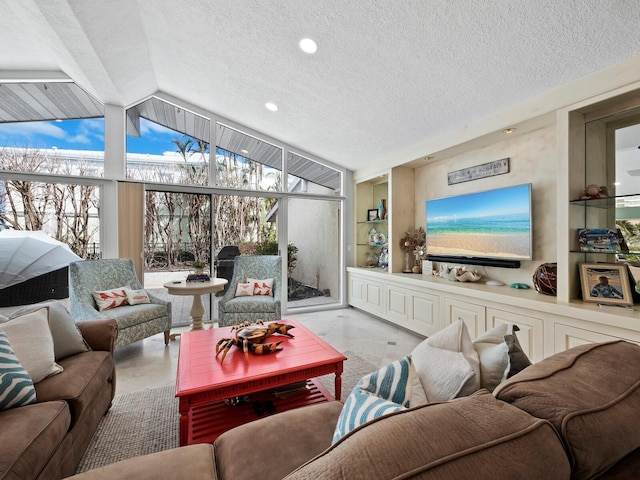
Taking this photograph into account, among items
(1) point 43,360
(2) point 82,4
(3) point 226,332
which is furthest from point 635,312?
(2) point 82,4

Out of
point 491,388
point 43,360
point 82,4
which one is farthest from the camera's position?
point 82,4

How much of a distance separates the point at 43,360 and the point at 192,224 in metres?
2.94

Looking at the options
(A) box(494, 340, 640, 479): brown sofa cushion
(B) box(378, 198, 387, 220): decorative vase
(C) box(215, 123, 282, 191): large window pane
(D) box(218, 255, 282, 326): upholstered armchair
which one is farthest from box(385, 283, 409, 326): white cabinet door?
(A) box(494, 340, 640, 479): brown sofa cushion

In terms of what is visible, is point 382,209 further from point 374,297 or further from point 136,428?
point 136,428

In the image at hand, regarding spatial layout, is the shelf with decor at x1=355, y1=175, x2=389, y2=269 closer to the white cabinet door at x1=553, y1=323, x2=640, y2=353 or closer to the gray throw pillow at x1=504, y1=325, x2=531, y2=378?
the white cabinet door at x1=553, y1=323, x2=640, y2=353

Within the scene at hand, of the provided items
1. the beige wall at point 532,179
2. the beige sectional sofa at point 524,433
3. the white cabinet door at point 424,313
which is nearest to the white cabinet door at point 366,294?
the white cabinet door at point 424,313

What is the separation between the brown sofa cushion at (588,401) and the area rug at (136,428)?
1.86m

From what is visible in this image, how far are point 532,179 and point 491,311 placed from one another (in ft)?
4.48

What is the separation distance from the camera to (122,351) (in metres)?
3.20

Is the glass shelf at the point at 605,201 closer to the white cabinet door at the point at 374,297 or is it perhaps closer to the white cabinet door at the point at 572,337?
the white cabinet door at the point at 572,337

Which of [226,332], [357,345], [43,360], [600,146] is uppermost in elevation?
[600,146]

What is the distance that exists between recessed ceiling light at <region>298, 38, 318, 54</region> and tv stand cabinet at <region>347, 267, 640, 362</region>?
8.61ft

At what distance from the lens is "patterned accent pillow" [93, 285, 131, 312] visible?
303 cm

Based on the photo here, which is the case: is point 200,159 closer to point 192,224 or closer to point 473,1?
point 192,224
